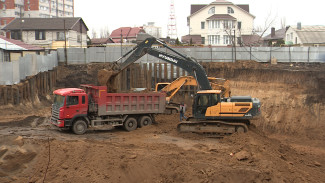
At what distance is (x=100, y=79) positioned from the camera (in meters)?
19.1

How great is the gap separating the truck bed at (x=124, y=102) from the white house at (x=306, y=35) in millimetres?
30348

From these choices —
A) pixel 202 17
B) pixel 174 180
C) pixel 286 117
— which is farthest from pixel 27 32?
pixel 174 180

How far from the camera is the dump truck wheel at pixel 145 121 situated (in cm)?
1978

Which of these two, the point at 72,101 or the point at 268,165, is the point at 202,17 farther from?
the point at 268,165

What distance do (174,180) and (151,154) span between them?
5.92 ft

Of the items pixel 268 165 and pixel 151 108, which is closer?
pixel 268 165

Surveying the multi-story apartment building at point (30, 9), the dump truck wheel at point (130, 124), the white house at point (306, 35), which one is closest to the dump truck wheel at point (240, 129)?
the dump truck wheel at point (130, 124)

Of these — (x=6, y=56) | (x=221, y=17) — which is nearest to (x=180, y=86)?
(x=6, y=56)

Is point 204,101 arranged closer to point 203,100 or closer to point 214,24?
point 203,100

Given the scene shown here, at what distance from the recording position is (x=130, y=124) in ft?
63.9

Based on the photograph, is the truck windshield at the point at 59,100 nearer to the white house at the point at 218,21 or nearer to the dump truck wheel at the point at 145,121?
the dump truck wheel at the point at 145,121

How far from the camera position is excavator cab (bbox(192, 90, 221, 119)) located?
17.8 m

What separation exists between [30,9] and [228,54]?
2608 inches

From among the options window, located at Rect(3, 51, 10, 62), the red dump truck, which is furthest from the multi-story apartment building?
the red dump truck
